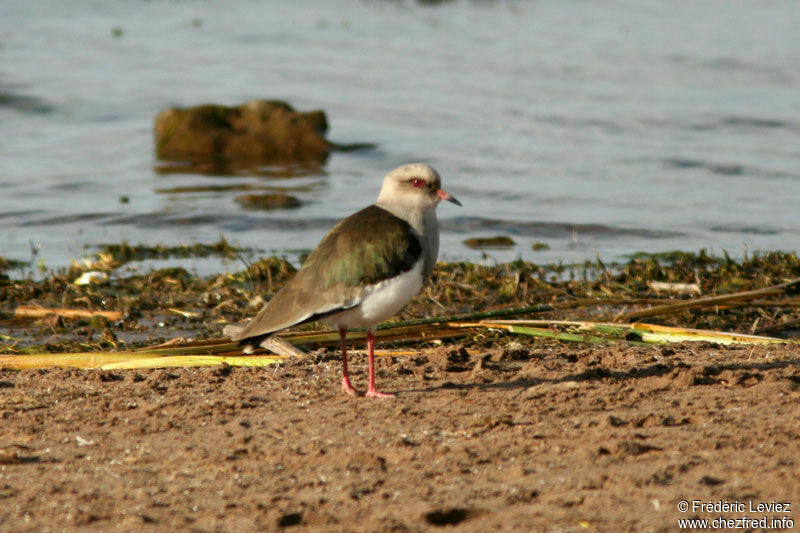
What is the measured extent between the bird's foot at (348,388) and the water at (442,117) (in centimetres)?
399

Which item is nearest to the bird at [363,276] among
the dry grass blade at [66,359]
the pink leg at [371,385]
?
the pink leg at [371,385]

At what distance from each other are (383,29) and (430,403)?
2244 centimetres

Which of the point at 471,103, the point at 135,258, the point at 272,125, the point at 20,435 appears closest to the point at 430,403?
the point at 20,435

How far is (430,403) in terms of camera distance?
5141mm

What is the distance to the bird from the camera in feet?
17.0

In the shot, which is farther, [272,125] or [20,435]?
[272,125]

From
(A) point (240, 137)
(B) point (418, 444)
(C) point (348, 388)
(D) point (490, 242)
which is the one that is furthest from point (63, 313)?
(A) point (240, 137)

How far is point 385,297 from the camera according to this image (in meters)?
5.17

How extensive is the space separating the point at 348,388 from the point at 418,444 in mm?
947

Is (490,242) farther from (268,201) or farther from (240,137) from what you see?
(240,137)

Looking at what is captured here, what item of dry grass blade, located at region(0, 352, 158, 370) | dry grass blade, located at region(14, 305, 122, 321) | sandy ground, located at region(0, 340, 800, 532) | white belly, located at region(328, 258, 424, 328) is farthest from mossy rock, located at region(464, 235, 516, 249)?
white belly, located at region(328, 258, 424, 328)

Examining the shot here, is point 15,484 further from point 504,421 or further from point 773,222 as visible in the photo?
point 773,222

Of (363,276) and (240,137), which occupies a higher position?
(240,137)

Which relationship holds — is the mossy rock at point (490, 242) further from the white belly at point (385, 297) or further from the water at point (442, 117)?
the white belly at point (385, 297)
